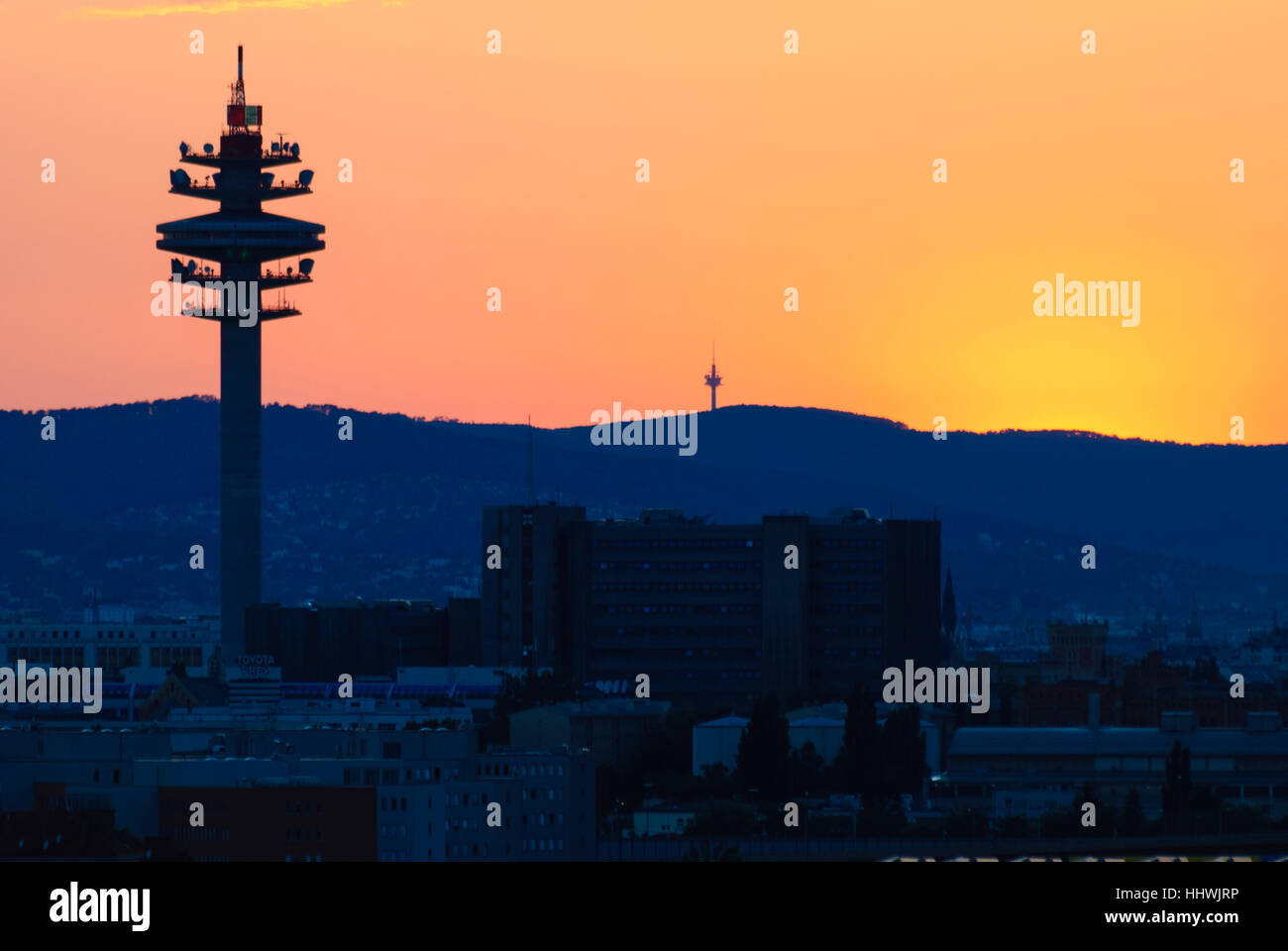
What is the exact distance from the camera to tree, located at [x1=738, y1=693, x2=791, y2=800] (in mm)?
155750

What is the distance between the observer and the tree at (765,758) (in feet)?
511

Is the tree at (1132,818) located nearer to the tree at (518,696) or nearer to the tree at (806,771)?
the tree at (806,771)

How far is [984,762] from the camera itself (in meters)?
170

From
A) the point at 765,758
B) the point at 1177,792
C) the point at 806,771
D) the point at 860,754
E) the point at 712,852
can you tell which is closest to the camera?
the point at 712,852

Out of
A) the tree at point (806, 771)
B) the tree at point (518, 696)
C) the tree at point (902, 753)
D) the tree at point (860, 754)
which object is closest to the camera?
the tree at point (860, 754)

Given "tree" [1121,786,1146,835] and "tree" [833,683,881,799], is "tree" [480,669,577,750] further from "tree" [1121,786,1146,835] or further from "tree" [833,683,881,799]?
"tree" [1121,786,1146,835]

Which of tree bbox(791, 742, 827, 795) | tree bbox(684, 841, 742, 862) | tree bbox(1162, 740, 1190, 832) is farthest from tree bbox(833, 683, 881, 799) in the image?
tree bbox(684, 841, 742, 862)

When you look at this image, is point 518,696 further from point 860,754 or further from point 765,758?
point 860,754

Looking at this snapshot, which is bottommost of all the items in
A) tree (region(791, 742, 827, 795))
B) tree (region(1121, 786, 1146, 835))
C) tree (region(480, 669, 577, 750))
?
tree (region(1121, 786, 1146, 835))

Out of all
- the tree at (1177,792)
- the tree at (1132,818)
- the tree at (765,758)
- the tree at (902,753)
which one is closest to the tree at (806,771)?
the tree at (765,758)

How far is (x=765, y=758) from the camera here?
15612 cm

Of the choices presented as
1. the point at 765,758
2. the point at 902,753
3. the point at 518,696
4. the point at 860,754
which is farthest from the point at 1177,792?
the point at 518,696

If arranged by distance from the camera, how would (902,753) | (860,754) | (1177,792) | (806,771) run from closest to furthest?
(1177,792), (860,754), (902,753), (806,771)
